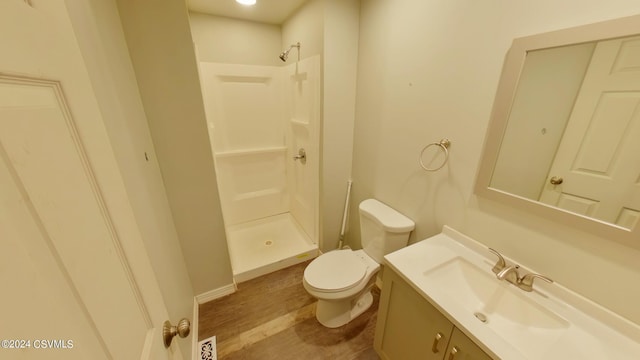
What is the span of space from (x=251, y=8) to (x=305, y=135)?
3.82 feet

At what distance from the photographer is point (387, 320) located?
4.15ft

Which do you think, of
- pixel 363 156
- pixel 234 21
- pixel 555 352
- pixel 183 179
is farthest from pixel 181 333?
pixel 234 21

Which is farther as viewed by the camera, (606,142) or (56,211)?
(606,142)

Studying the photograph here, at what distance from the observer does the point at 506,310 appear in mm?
1009

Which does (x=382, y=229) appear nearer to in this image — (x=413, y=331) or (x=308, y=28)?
(x=413, y=331)

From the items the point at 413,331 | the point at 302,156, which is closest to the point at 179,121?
the point at 302,156

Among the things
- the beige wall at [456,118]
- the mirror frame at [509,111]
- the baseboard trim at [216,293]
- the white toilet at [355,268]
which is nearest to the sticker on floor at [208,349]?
the baseboard trim at [216,293]

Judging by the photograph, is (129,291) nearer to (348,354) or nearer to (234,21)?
(348,354)

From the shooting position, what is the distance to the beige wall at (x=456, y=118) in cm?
83

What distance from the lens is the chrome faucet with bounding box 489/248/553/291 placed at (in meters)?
0.96

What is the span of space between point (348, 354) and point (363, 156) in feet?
4.51

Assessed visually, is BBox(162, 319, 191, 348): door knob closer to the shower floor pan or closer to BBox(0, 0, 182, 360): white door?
BBox(0, 0, 182, 360): white door

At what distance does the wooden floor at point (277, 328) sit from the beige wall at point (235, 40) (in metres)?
2.18

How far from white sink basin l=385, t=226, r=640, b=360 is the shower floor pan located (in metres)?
1.28
